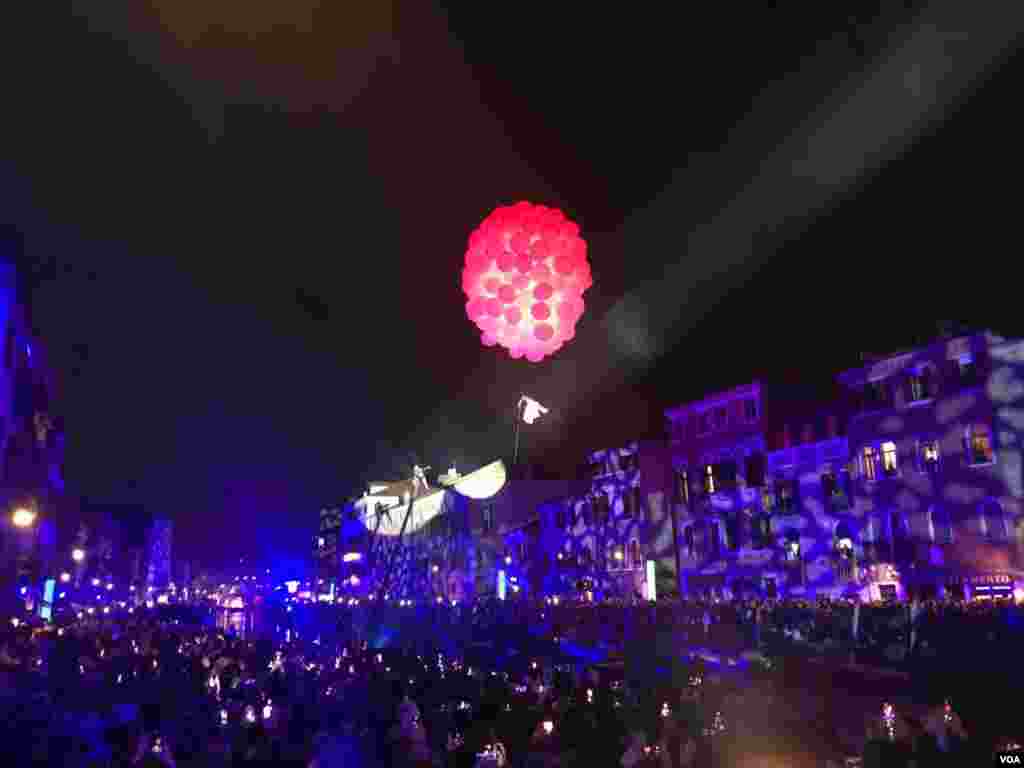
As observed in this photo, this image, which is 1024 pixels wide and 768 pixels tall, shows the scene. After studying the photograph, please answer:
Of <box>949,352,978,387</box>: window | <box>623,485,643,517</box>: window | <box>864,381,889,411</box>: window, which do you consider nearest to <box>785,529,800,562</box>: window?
<box>864,381,889,411</box>: window

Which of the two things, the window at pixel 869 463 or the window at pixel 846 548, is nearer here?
the window at pixel 869 463

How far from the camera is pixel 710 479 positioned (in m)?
46.6

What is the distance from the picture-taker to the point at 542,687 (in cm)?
1123

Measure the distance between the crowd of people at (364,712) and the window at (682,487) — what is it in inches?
1241

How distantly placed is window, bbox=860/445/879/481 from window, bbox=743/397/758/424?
7339 mm

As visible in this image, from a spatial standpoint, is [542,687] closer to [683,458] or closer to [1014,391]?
[1014,391]

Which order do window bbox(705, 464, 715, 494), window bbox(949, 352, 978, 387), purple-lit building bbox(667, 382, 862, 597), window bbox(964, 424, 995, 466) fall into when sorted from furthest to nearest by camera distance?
1. window bbox(705, 464, 715, 494)
2. purple-lit building bbox(667, 382, 862, 597)
3. window bbox(949, 352, 978, 387)
4. window bbox(964, 424, 995, 466)

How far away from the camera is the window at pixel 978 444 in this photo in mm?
31672

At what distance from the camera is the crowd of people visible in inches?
303

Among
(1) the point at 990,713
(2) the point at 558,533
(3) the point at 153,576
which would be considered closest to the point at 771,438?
(2) the point at 558,533

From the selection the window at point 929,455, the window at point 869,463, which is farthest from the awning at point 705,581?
the window at point 929,455

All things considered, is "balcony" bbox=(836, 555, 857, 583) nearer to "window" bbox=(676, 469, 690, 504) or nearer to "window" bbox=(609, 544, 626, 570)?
"window" bbox=(676, 469, 690, 504)

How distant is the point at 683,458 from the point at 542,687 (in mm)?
38409

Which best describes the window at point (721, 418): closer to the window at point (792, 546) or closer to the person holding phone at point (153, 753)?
the window at point (792, 546)
